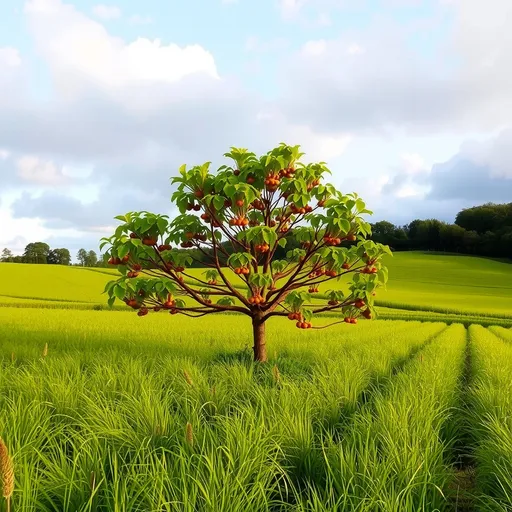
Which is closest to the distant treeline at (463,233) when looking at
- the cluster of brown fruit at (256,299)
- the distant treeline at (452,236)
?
the distant treeline at (452,236)

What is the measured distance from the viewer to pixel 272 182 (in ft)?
21.9

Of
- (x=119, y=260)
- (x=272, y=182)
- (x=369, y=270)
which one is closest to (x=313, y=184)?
(x=272, y=182)

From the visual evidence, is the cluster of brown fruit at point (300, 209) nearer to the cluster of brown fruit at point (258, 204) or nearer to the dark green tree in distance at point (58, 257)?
the cluster of brown fruit at point (258, 204)

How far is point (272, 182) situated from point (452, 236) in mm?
101385

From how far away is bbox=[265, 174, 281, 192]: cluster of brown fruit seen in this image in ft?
21.9

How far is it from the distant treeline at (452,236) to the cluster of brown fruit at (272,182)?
93.3 meters

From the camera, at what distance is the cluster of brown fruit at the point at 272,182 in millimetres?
6660

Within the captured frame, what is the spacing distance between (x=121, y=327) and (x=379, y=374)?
11086 millimetres

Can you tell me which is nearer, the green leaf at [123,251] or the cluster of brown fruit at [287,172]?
the green leaf at [123,251]

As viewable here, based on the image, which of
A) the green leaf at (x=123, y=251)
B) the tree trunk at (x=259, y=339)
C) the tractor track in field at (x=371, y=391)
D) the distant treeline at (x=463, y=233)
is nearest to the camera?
the tractor track in field at (x=371, y=391)

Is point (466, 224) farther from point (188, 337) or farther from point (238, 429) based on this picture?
point (238, 429)

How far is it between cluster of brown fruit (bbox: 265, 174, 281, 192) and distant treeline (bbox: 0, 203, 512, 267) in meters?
93.3

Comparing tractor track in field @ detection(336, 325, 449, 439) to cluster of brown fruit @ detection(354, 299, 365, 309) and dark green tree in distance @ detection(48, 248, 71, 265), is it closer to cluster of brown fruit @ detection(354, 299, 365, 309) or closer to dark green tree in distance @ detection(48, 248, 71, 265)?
cluster of brown fruit @ detection(354, 299, 365, 309)

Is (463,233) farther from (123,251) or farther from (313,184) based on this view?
(123,251)
